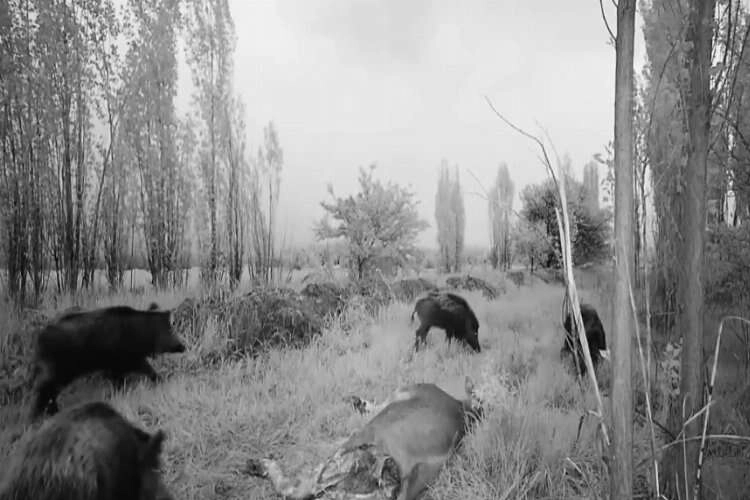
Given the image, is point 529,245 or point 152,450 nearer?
point 152,450

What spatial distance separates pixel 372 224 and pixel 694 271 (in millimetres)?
1081

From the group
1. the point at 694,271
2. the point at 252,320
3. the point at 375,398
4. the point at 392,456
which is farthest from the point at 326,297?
the point at 694,271

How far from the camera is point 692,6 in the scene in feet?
5.04

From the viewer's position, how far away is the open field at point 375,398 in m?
1.40

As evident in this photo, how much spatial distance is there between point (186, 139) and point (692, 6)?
5.69ft

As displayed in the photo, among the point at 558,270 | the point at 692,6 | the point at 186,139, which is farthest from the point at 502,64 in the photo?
the point at 186,139

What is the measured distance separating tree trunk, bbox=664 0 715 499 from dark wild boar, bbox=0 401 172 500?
59.7 inches

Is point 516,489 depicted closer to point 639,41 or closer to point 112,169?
point 112,169

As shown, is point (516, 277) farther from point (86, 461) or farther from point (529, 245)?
point (86, 461)

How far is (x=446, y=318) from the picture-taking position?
1.89 meters

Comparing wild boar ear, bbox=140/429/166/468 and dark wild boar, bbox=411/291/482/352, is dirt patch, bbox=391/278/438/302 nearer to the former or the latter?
dark wild boar, bbox=411/291/482/352

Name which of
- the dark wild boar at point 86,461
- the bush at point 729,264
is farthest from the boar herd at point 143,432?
the bush at point 729,264

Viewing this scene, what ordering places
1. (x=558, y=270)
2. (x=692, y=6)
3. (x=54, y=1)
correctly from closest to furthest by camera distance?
(x=54, y=1)
(x=692, y=6)
(x=558, y=270)

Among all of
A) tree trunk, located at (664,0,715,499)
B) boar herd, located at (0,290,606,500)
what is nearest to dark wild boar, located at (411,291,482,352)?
boar herd, located at (0,290,606,500)
